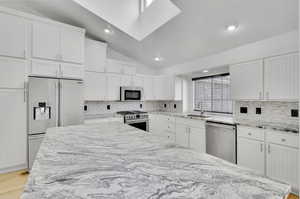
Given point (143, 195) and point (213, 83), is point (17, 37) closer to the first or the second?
point (143, 195)

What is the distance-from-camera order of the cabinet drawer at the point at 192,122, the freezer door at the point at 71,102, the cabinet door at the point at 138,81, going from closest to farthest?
the freezer door at the point at 71,102
the cabinet drawer at the point at 192,122
the cabinet door at the point at 138,81

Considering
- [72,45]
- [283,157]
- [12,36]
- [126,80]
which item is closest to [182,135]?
[283,157]

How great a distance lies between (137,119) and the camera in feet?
12.2

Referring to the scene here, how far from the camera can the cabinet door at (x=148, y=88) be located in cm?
430

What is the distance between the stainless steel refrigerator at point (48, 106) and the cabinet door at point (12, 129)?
17cm

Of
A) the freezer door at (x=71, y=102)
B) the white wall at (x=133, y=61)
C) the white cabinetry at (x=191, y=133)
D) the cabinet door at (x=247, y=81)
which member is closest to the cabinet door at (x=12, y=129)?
the freezer door at (x=71, y=102)

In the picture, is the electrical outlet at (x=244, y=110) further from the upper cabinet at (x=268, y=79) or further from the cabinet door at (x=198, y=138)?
the cabinet door at (x=198, y=138)

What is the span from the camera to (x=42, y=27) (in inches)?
106

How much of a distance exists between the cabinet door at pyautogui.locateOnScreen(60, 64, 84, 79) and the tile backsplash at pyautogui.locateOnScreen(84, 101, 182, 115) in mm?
895

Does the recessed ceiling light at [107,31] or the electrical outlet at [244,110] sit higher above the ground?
the recessed ceiling light at [107,31]

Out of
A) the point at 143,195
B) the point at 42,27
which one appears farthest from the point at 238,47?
the point at 42,27

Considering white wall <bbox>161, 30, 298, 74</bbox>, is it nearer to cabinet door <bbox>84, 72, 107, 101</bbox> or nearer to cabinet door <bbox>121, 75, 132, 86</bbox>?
cabinet door <bbox>121, 75, 132, 86</bbox>

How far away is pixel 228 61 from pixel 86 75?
3.10m

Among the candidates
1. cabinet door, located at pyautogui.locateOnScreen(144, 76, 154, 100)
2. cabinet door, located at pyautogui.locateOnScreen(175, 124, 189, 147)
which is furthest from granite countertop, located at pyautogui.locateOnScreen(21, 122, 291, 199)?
cabinet door, located at pyautogui.locateOnScreen(144, 76, 154, 100)
